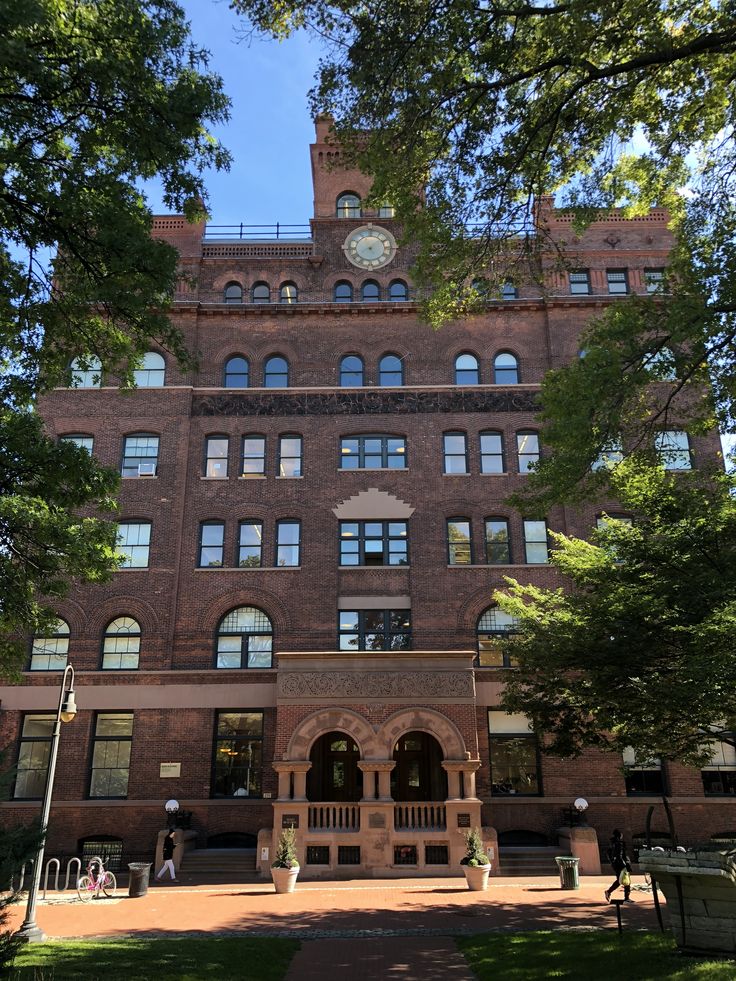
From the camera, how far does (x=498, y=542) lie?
2841 cm

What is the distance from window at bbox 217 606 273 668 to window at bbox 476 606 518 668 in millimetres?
7263

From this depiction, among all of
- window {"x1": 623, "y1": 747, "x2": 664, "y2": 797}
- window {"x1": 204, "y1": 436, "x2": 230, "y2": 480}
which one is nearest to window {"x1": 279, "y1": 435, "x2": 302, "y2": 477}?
window {"x1": 204, "y1": 436, "x2": 230, "y2": 480}

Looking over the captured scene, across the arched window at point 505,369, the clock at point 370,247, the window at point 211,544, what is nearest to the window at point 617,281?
the arched window at point 505,369

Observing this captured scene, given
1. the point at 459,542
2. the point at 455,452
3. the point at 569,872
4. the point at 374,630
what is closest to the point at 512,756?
the point at 374,630

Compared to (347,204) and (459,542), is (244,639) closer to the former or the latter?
(459,542)

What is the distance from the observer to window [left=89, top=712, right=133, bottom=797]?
84.9 ft

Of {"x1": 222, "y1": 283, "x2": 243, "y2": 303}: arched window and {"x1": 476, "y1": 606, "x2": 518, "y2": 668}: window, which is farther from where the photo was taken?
{"x1": 222, "y1": 283, "x2": 243, "y2": 303}: arched window

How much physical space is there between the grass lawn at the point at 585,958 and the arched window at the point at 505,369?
2068cm

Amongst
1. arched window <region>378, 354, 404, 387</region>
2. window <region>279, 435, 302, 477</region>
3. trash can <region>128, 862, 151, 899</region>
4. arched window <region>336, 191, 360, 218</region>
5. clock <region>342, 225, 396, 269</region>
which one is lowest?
trash can <region>128, 862, 151, 899</region>

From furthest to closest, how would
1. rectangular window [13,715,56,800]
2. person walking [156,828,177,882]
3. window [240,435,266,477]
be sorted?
window [240,435,266,477] → rectangular window [13,715,56,800] → person walking [156,828,177,882]

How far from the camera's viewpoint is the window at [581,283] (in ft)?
104

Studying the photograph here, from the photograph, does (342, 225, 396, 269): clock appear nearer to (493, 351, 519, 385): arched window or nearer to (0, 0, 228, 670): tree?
(493, 351, 519, 385): arched window

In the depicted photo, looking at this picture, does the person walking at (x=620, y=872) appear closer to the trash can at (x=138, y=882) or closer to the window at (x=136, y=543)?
the trash can at (x=138, y=882)

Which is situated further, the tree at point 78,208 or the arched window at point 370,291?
the arched window at point 370,291
